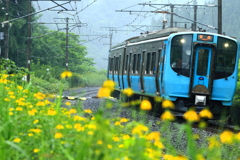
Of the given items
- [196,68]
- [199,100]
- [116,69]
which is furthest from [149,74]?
[116,69]

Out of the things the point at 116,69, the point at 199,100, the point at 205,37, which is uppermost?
the point at 205,37

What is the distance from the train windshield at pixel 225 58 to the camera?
14.1 meters

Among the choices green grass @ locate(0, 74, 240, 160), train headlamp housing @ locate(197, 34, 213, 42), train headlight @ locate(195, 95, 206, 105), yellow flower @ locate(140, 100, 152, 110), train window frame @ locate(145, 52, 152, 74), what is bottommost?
train headlight @ locate(195, 95, 206, 105)

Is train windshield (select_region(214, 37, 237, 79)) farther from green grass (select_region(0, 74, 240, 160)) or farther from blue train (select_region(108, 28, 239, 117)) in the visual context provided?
green grass (select_region(0, 74, 240, 160))

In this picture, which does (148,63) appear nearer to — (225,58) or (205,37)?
(205,37)

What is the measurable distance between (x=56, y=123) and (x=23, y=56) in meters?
37.2

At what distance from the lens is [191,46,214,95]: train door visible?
1397 centimetres

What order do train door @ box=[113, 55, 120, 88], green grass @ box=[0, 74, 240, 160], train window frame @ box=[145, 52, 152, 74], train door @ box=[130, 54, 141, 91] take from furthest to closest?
1. train door @ box=[113, 55, 120, 88]
2. train door @ box=[130, 54, 141, 91]
3. train window frame @ box=[145, 52, 152, 74]
4. green grass @ box=[0, 74, 240, 160]

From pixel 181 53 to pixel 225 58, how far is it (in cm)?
131

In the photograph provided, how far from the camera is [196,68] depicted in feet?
45.9

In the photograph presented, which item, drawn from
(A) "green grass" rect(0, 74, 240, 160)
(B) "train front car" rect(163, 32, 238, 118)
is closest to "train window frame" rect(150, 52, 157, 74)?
(B) "train front car" rect(163, 32, 238, 118)

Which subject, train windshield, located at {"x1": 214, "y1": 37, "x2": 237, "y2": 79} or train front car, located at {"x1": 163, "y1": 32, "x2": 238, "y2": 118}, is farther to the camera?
train windshield, located at {"x1": 214, "y1": 37, "x2": 237, "y2": 79}

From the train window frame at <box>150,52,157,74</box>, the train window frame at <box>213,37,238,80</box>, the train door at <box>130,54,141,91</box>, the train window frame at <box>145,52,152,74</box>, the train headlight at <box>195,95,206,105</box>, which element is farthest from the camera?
the train door at <box>130,54,141,91</box>

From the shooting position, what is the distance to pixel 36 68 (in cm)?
4431
